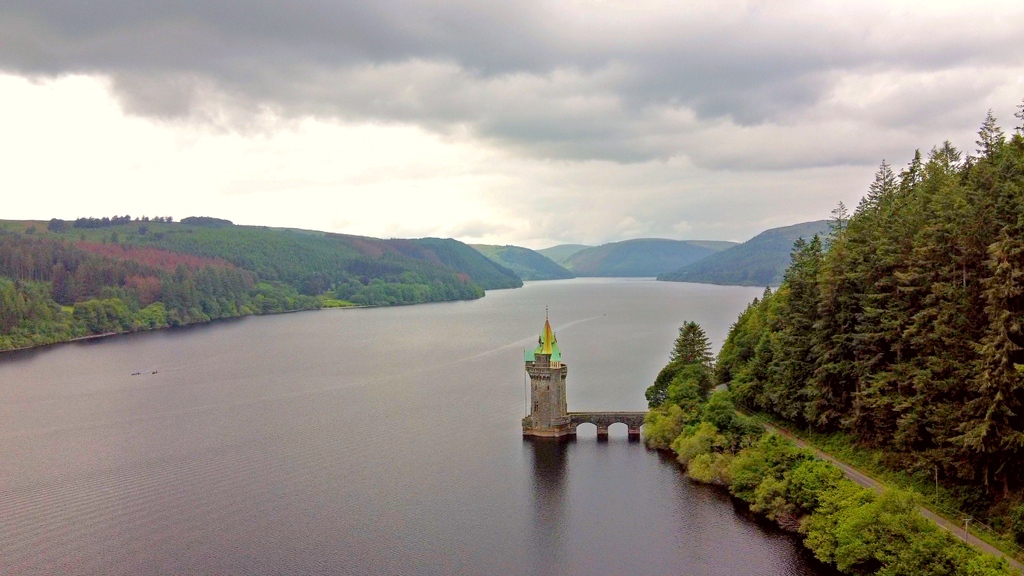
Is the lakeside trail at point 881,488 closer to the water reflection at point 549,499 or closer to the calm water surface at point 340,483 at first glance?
the calm water surface at point 340,483

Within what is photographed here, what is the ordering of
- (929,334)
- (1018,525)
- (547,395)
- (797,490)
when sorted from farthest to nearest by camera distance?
(547,395) → (797,490) → (929,334) → (1018,525)

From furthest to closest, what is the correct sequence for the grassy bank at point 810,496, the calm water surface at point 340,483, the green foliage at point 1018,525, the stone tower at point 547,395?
1. the stone tower at point 547,395
2. the calm water surface at point 340,483
3. the grassy bank at point 810,496
4. the green foliage at point 1018,525

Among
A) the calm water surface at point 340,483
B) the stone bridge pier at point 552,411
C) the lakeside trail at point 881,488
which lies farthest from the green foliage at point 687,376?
the lakeside trail at point 881,488

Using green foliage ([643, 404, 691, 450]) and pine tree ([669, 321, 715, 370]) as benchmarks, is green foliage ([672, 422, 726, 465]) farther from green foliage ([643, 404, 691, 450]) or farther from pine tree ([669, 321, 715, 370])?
pine tree ([669, 321, 715, 370])

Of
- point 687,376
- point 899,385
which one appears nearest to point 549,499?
point 687,376

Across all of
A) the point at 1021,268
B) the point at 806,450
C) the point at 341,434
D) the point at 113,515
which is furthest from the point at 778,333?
the point at 113,515

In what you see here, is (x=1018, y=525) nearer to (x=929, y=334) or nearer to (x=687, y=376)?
(x=929, y=334)

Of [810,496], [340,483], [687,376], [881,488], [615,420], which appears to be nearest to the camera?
[881,488]
